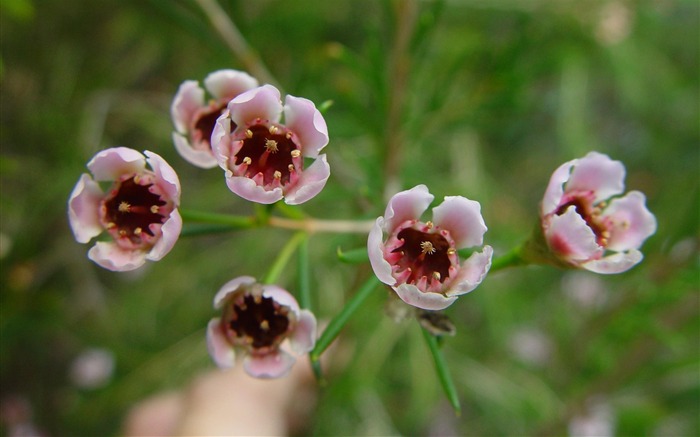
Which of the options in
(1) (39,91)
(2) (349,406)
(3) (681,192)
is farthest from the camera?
(1) (39,91)

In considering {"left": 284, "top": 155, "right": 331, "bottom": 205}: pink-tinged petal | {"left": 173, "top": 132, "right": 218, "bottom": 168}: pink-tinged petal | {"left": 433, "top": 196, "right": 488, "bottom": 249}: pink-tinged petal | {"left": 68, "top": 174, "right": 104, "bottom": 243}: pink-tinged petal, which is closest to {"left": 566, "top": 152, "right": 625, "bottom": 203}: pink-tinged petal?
{"left": 433, "top": 196, "right": 488, "bottom": 249}: pink-tinged petal

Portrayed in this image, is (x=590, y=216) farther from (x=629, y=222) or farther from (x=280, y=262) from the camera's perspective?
(x=280, y=262)

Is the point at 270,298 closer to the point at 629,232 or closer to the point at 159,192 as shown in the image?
the point at 159,192

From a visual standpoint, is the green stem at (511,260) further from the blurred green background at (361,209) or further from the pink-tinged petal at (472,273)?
the blurred green background at (361,209)

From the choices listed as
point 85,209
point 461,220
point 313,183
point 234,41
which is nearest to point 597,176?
point 461,220

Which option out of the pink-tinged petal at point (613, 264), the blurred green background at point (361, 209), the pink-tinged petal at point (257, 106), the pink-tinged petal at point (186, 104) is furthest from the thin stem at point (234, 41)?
the pink-tinged petal at point (613, 264)

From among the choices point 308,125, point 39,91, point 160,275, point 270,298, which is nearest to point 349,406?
point 160,275

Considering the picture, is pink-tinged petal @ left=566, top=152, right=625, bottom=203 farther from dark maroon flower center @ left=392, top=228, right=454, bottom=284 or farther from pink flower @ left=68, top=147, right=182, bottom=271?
pink flower @ left=68, top=147, right=182, bottom=271
